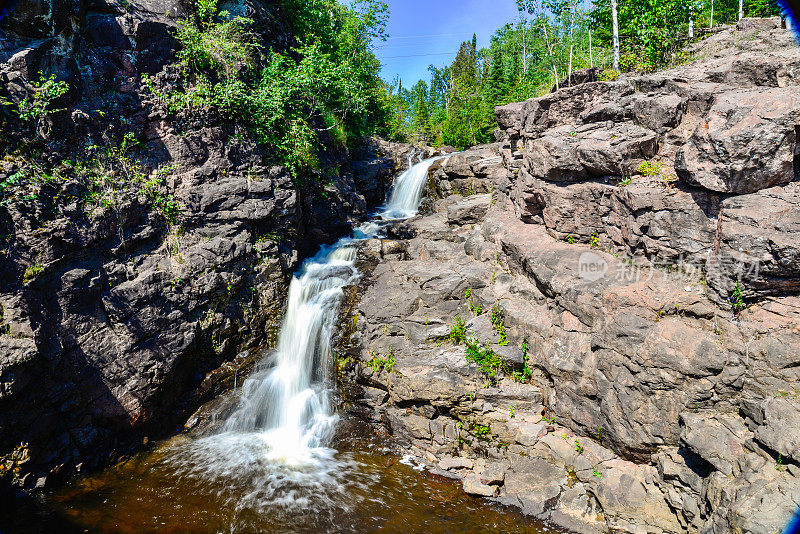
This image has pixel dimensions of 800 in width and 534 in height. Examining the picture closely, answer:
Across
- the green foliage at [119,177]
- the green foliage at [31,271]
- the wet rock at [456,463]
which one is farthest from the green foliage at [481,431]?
the green foliage at [31,271]

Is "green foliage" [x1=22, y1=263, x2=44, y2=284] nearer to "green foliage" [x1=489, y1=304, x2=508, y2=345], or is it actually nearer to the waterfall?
"green foliage" [x1=489, y1=304, x2=508, y2=345]

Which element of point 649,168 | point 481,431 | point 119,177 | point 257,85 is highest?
point 257,85

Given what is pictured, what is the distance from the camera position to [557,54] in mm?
30172

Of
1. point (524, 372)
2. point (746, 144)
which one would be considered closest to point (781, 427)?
point (524, 372)

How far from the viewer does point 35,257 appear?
8.80 meters

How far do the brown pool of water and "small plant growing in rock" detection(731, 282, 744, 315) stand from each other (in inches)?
216

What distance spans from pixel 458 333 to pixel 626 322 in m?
3.99

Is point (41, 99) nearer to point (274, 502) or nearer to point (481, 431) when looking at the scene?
point (274, 502)

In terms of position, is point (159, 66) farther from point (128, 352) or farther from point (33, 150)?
point (128, 352)

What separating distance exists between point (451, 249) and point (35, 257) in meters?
11.2

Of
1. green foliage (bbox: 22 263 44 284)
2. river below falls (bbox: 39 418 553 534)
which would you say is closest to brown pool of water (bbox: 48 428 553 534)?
river below falls (bbox: 39 418 553 534)

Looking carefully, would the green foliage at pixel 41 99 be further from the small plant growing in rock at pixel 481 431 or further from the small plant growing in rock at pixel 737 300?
the small plant growing in rock at pixel 737 300

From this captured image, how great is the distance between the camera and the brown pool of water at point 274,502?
24.4ft

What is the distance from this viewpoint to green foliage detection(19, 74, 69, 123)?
9180 millimetres
